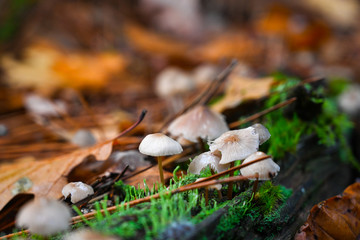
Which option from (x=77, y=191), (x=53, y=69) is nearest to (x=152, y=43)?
(x=53, y=69)

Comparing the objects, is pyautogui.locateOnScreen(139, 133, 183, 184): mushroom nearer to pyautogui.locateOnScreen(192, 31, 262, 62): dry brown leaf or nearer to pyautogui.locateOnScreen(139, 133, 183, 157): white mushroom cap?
pyautogui.locateOnScreen(139, 133, 183, 157): white mushroom cap

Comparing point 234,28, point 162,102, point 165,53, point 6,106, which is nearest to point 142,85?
point 162,102

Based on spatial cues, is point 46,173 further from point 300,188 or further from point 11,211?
point 300,188

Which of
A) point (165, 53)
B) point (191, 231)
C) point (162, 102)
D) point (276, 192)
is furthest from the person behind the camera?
point (165, 53)

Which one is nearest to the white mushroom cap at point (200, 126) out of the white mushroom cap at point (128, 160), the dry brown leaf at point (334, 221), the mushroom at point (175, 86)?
the white mushroom cap at point (128, 160)

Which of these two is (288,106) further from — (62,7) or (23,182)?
(62,7)
